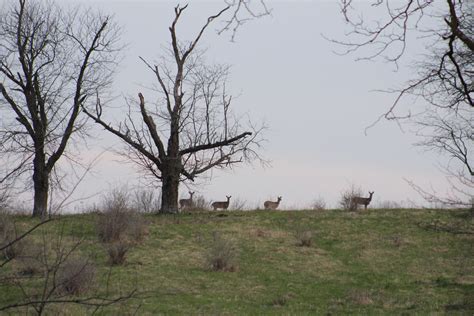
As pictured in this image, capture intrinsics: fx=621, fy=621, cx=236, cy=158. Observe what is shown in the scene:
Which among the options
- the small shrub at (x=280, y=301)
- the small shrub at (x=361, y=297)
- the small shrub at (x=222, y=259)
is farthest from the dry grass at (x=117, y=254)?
the small shrub at (x=361, y=297)

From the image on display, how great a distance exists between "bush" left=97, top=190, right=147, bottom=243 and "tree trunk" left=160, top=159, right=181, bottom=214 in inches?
201

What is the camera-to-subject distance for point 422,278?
56.3ft

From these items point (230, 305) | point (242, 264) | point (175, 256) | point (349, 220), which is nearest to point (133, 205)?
point (175, 256)

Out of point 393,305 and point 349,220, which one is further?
point 349,220

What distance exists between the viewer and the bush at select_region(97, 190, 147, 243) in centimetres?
2042

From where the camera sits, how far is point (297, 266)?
18.2 metres

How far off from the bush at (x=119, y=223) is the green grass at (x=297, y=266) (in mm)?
583

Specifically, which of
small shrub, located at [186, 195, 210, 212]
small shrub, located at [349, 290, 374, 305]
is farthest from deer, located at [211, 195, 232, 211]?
small shrub, located at [349, 290, 374, 305]

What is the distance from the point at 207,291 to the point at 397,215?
1363 centimetres

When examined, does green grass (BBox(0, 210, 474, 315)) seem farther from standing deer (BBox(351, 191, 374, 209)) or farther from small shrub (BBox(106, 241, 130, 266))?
standing deer (BBox(351, 191, 374, 209))

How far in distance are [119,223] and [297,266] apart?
6.35 meters

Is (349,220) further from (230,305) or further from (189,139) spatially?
(230,305)

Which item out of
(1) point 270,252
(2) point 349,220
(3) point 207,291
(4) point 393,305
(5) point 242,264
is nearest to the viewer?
(4) point 393,305

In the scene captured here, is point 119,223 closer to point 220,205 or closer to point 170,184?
point 170,184
